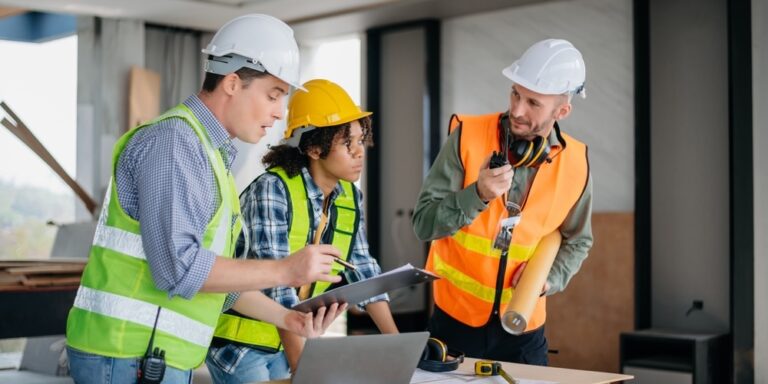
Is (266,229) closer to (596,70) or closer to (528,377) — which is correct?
(528,377)

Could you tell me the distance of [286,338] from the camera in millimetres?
2590

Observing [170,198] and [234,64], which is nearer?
[170,198]

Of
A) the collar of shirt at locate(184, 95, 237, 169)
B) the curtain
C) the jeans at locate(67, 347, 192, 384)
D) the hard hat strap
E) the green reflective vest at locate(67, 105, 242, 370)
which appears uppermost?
the curtain

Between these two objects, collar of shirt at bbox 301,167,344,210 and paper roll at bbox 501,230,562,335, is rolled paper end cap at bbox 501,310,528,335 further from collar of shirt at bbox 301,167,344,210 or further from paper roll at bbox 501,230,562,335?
collar of shirt at bbox 301,167,344,210

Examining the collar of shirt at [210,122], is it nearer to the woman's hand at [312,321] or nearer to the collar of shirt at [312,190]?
the woman's hand at [312,321]

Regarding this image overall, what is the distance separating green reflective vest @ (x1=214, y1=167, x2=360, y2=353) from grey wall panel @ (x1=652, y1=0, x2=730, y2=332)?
3777 mm

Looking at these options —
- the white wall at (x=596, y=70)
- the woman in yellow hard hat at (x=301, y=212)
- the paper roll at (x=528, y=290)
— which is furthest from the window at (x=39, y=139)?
the paper roll at (x=528, y=290)

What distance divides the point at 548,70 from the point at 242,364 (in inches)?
53.0

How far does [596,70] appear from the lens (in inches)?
265

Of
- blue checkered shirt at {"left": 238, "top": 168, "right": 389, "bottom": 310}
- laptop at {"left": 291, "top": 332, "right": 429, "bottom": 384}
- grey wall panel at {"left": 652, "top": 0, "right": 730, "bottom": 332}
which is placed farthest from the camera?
grey wall panel at {"left": 652, "top": 0, "right": 730, "bottom": 332}

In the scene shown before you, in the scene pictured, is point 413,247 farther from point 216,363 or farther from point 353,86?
point 216,363

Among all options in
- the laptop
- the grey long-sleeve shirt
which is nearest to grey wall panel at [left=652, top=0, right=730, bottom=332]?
the grey long-sleeve shirt

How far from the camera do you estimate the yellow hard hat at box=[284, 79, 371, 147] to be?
9.70 feet

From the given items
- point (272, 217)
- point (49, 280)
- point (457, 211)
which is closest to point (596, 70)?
point (49, 280)
